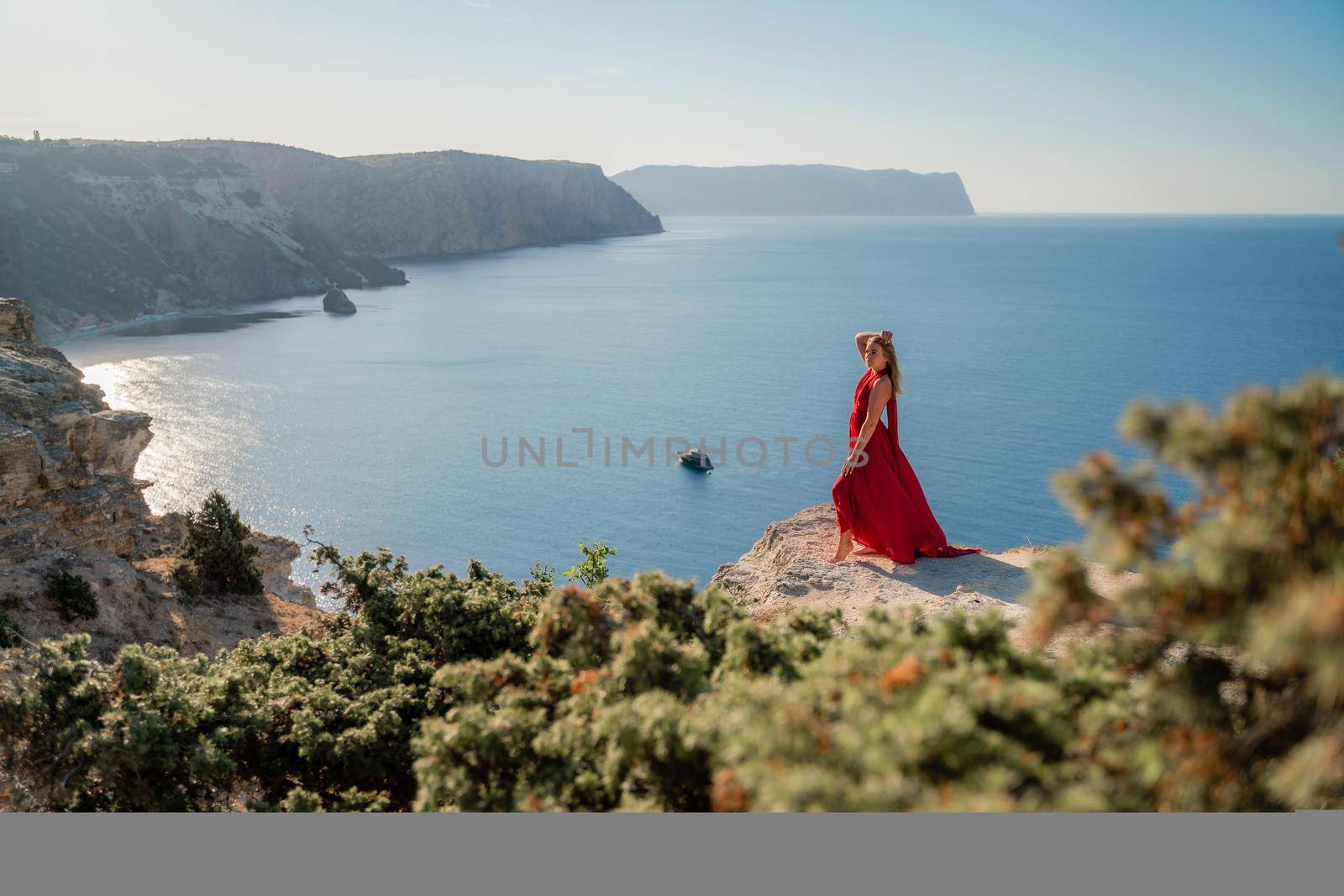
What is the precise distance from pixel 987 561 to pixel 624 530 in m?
35.1

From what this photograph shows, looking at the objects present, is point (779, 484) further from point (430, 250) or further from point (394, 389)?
point (430, 250)

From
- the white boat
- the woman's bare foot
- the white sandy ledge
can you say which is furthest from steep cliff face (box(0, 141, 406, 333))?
the woman's bare foot

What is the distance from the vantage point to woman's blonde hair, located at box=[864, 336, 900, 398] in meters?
9.58

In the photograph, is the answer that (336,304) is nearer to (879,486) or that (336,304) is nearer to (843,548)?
(843,548)

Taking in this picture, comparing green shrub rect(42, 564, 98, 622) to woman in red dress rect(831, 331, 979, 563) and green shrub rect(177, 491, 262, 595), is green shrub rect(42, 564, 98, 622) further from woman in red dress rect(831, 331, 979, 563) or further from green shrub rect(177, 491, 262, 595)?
woman in red dress rect(831, 331, 979, 563)

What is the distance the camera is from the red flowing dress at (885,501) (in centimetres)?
999

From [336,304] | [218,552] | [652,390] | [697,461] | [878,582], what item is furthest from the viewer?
[336,304]

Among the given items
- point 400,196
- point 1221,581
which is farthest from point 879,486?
point 400,196

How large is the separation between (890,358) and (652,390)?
193ft

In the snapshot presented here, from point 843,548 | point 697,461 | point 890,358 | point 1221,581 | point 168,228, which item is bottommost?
point 697,461

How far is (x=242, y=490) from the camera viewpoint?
50125mm

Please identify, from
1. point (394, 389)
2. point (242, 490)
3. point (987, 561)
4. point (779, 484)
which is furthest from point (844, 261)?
point (987, 561)

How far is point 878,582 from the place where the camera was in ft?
31.8

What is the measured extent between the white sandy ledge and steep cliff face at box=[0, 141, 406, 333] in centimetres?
8836
